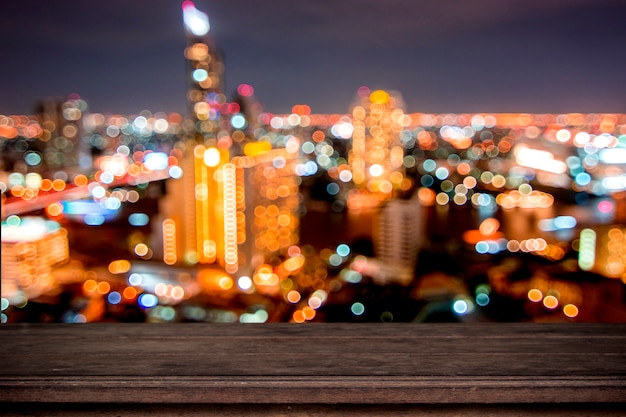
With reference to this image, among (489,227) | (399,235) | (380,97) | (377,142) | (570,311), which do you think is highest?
(380,97)

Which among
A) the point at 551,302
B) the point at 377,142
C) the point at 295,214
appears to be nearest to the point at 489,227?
the point at 295,214

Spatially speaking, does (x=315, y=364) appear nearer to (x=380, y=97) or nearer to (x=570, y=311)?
(x=570, y=311)

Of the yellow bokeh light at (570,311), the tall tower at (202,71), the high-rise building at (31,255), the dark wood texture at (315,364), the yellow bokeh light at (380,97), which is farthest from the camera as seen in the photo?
the yellow bokeh light at (380,97)

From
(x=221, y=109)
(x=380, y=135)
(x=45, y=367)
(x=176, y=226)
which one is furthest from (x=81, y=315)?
(x=380, y=135)

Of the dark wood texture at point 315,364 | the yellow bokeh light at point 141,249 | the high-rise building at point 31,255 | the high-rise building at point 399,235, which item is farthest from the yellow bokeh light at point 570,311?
the yellow bokeh light at point 141,249

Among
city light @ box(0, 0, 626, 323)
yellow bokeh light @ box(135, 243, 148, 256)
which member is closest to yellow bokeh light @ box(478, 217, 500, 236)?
city light @ box(0, 0, 626, 323)

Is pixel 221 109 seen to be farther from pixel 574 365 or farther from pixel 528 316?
pixel 574 365

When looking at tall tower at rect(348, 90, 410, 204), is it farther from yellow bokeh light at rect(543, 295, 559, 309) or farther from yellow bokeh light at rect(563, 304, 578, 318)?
A: yellow bokeh light at rect(563, 304, 578, 318)

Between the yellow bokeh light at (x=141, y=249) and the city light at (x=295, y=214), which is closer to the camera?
the city light at (x=295, y=214)

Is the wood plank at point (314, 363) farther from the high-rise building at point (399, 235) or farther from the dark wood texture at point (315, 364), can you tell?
the high-rise building at point (399, 235)
